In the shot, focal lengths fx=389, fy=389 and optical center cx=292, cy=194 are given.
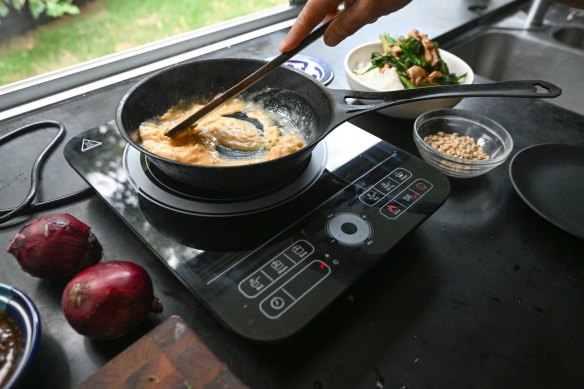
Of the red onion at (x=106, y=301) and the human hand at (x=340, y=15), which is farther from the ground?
the human hand at (x=340, y=15)

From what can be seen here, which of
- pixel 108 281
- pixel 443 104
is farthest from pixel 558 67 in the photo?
pixel 108 281

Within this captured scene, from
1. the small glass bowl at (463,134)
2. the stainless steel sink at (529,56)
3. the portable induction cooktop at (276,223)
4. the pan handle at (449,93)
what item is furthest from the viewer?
the stainless steel sink at (529,56)

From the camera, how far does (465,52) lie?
1676 millimetres

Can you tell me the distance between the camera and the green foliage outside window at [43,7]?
1293mm

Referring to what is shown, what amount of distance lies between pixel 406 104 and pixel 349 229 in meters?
0.49

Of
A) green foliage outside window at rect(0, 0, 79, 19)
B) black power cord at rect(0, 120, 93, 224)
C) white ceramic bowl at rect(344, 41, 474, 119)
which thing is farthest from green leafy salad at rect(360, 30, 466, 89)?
green foliage outside window at rect(0, 0, 79, 19)

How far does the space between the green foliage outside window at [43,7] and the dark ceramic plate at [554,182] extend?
62.8 inches

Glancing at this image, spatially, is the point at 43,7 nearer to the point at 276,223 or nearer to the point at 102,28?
the point at 102,28

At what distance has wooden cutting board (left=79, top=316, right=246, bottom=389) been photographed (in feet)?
1.48

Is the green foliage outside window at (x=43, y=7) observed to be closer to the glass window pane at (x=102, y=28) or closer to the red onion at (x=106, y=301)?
the glass window pane at (x=102, y=28)

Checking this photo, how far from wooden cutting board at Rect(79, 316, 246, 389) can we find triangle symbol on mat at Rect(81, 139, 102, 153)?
45cm

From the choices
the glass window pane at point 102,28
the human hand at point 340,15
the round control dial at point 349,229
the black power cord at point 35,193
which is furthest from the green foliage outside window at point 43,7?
the round control dial at point 349,229

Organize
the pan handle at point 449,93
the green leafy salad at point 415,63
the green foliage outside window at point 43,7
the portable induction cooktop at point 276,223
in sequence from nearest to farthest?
the portable induction cooktop at point 276,223 → the pan handle at point 449,93 → the green leafy salad at point 415,63 → the green foliage outside window at point 43,7

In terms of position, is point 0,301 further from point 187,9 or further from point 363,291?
point 187,9
